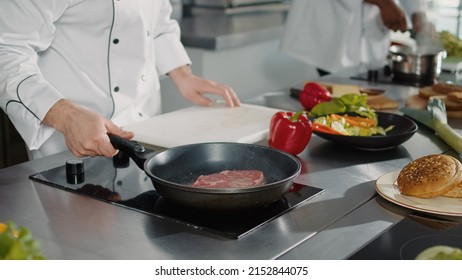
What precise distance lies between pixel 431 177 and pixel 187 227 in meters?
0.41

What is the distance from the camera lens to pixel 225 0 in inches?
142

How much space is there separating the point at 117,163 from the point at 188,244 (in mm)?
426

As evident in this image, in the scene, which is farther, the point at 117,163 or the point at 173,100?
the point at 173,100

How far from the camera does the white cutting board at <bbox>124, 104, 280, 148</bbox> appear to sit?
1.55 meters

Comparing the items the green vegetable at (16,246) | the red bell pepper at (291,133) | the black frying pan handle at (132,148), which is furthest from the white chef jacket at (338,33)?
the green vegetable at (16,246)

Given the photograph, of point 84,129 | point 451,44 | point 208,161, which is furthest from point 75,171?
point 451,44

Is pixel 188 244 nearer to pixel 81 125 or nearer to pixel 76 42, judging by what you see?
pixel 81 125

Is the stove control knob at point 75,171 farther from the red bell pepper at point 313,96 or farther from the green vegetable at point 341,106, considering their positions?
the red bell pepper at point 313,96

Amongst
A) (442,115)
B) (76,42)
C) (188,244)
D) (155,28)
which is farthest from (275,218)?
(155,28)

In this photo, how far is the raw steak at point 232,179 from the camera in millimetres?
1151

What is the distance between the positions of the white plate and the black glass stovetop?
0.37ft

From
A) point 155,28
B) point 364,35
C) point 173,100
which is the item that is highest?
point 155,28

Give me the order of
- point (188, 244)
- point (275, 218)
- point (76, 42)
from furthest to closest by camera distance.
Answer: point (76, 42) < point (275, 218) < point (188, 244)

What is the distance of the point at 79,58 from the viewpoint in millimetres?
1704
